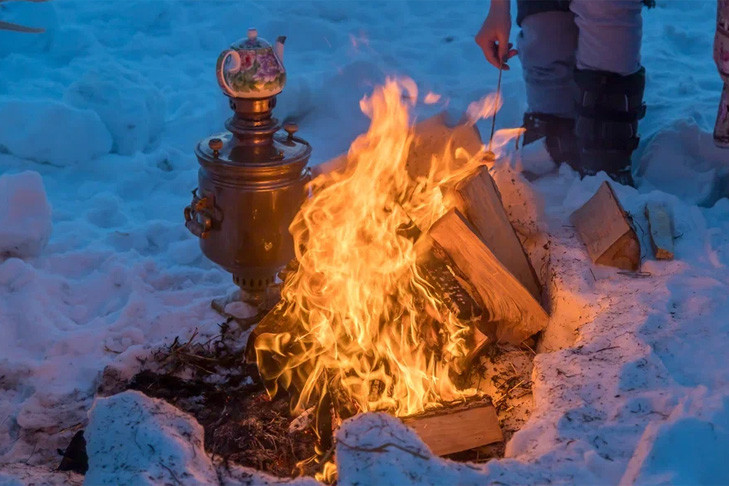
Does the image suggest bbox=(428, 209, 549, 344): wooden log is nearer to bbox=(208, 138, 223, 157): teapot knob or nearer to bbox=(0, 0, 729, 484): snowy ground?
bbox=(0, 0, 729, 484): snowy ground

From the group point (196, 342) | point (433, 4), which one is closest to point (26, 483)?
point (196, 342)

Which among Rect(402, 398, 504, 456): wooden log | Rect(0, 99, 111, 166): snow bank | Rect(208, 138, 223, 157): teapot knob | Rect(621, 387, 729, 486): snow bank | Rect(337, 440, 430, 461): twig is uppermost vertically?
Rect(208, 138, 223, 157): teapot knob

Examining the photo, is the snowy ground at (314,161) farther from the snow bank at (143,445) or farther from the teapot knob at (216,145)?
the teapot knob at (216,145)

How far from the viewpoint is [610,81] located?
410 centimetres

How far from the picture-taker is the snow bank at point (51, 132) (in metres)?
5.10

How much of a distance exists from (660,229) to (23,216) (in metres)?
2.98

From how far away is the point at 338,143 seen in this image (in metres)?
5.12

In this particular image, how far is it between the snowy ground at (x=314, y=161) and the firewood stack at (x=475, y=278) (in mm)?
146

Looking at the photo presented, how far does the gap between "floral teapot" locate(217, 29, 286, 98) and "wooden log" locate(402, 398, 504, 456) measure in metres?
1.45

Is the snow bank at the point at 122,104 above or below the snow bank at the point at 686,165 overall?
below

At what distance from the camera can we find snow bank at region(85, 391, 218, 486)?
1.94 m

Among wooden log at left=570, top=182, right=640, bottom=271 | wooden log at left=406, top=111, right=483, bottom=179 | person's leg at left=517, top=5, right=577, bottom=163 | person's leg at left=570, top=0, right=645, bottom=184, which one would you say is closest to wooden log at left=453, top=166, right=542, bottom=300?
wooden log at left=570, top=182, right=640, bottom=271

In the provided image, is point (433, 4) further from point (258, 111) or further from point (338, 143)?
→ point (258, 111)

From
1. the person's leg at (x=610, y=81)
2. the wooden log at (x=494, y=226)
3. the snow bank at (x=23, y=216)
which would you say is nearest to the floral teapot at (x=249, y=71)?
the wooden log at (x=494, y=226)
